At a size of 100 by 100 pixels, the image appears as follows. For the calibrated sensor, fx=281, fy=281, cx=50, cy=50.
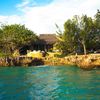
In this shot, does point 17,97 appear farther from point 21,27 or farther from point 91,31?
→ point 21,27

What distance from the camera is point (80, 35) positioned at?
2773 inches

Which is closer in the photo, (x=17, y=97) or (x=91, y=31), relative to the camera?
(x=17, y=97)

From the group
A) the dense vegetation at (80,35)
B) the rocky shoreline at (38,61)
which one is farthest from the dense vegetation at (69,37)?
the rocky shoreline at (38,61)

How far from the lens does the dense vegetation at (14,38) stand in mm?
76312

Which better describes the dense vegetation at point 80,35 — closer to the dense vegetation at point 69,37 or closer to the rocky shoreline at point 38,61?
the dense vegetation at point 69,37

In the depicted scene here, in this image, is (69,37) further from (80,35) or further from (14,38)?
(14,38)

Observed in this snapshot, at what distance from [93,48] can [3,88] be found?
47.1 metres

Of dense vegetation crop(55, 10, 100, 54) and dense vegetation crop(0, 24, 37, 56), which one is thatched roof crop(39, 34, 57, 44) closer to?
Result: dense vegetation crop(0, 24, 37, 56)

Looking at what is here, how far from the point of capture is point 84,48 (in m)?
70.6

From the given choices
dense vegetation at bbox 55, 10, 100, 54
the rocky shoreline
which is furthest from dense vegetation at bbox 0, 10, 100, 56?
the rocky shoreline

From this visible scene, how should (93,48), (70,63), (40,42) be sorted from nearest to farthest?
(70,63)
(93,48)
(40,42)

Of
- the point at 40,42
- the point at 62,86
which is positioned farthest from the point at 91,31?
the point at 62,86

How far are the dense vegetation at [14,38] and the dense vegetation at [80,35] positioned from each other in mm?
9878

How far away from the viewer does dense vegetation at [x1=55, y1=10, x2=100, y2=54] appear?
7012cm
